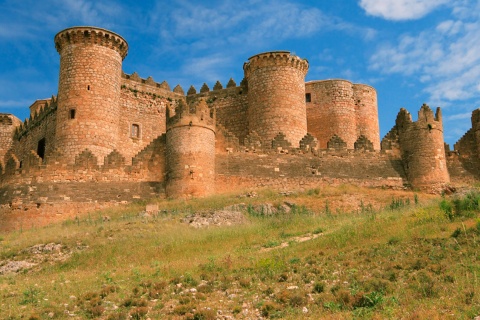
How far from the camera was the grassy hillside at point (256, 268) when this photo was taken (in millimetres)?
9969

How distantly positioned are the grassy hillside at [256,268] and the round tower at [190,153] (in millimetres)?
3832

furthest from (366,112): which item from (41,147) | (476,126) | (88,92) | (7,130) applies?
(7,130)

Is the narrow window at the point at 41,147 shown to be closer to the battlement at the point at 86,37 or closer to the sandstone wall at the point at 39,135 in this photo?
the sandstone wall at the point at 39,135

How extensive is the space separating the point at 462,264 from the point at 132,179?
17351mm

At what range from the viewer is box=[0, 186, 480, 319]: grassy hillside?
9.97 metres

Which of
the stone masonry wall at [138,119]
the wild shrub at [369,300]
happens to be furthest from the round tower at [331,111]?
the wild shrub at [369,300]

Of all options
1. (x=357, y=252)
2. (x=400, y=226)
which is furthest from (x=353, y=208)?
(x=357, y=252)

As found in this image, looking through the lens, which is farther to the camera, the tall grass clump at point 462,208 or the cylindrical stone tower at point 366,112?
the cylindrical stone tower at point 366,112

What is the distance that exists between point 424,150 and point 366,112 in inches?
360

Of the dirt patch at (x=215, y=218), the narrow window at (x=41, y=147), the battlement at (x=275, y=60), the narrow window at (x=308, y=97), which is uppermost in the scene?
the battlement at (x=275, y=60)

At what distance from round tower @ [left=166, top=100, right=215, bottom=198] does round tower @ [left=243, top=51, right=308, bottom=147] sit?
5657 millimetres

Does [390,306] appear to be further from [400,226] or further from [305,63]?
[305,63]

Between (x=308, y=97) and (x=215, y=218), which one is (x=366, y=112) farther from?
(x=215, y=218)

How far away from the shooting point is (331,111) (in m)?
34.5
